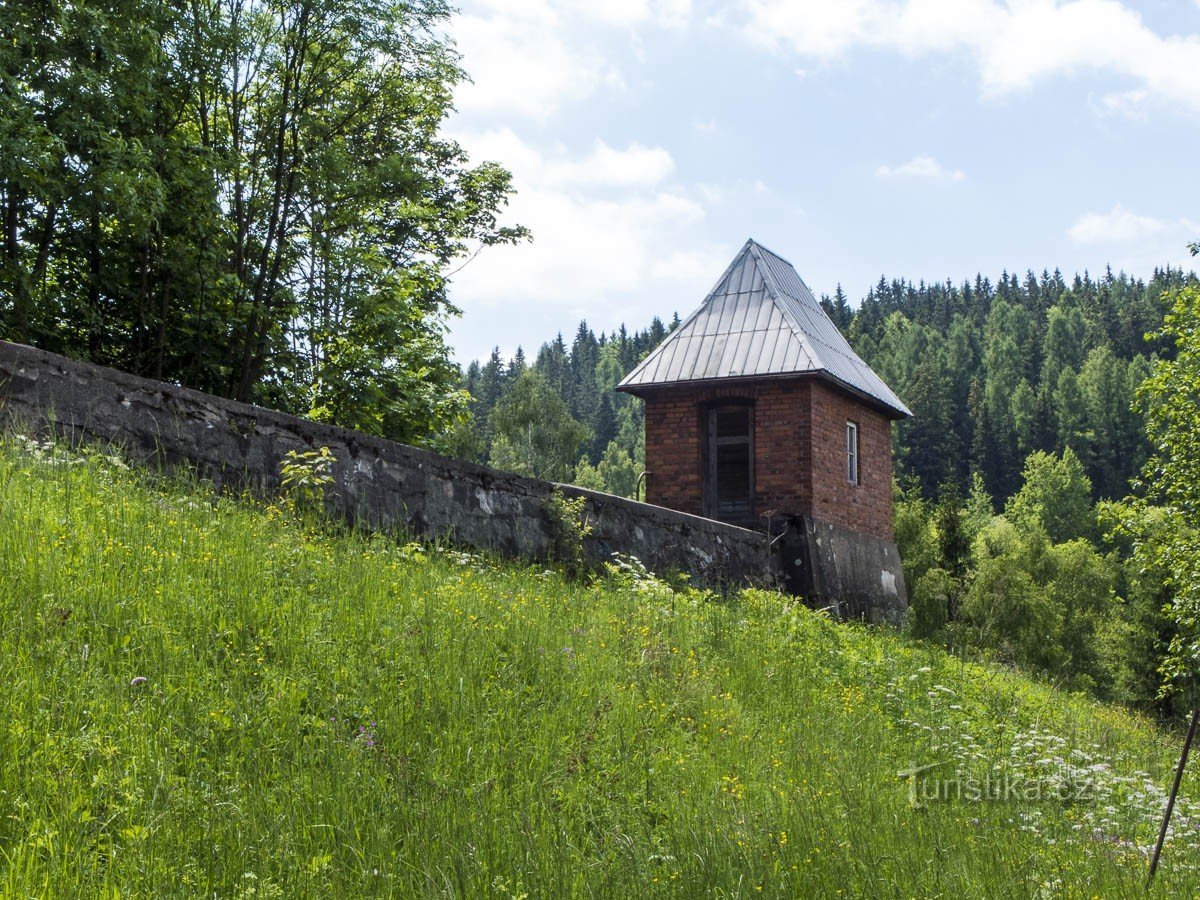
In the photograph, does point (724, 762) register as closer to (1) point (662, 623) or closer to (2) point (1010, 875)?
(2) point (1010, 875)

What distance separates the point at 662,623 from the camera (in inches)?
334

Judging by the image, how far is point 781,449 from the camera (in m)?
17.9

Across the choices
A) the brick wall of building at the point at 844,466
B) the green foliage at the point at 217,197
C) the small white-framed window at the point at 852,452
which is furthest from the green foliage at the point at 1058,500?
the green foliage at the point at 217,197

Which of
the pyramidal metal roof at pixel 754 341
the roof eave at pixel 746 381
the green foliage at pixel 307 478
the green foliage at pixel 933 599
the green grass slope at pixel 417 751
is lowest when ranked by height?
the green foliage at pixel 933 599

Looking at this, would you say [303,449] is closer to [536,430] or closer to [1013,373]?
[536,430]

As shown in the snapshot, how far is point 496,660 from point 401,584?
102cm

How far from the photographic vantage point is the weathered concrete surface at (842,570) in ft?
53.9

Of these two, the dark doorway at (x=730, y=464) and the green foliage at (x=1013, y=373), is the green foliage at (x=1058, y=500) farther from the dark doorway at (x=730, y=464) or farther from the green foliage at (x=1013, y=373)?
the dark doorway at (x=730, y=464)

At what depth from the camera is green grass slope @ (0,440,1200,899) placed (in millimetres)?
3912

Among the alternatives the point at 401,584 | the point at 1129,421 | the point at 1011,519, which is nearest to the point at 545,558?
the point at 401,584

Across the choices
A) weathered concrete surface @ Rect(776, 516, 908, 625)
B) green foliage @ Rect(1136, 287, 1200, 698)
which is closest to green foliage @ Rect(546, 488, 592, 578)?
weathered concrete surface @ Rect(776, 516, 908, 625)

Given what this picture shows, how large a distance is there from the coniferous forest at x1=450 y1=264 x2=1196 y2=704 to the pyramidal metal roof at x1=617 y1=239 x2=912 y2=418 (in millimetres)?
3894

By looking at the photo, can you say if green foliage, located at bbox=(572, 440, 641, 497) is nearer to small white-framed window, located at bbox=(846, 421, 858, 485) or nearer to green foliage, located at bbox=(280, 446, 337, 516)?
small white-framed window, located at bbox=(846, 421, 858, 485)

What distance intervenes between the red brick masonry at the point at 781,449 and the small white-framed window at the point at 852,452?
145 millimetres
